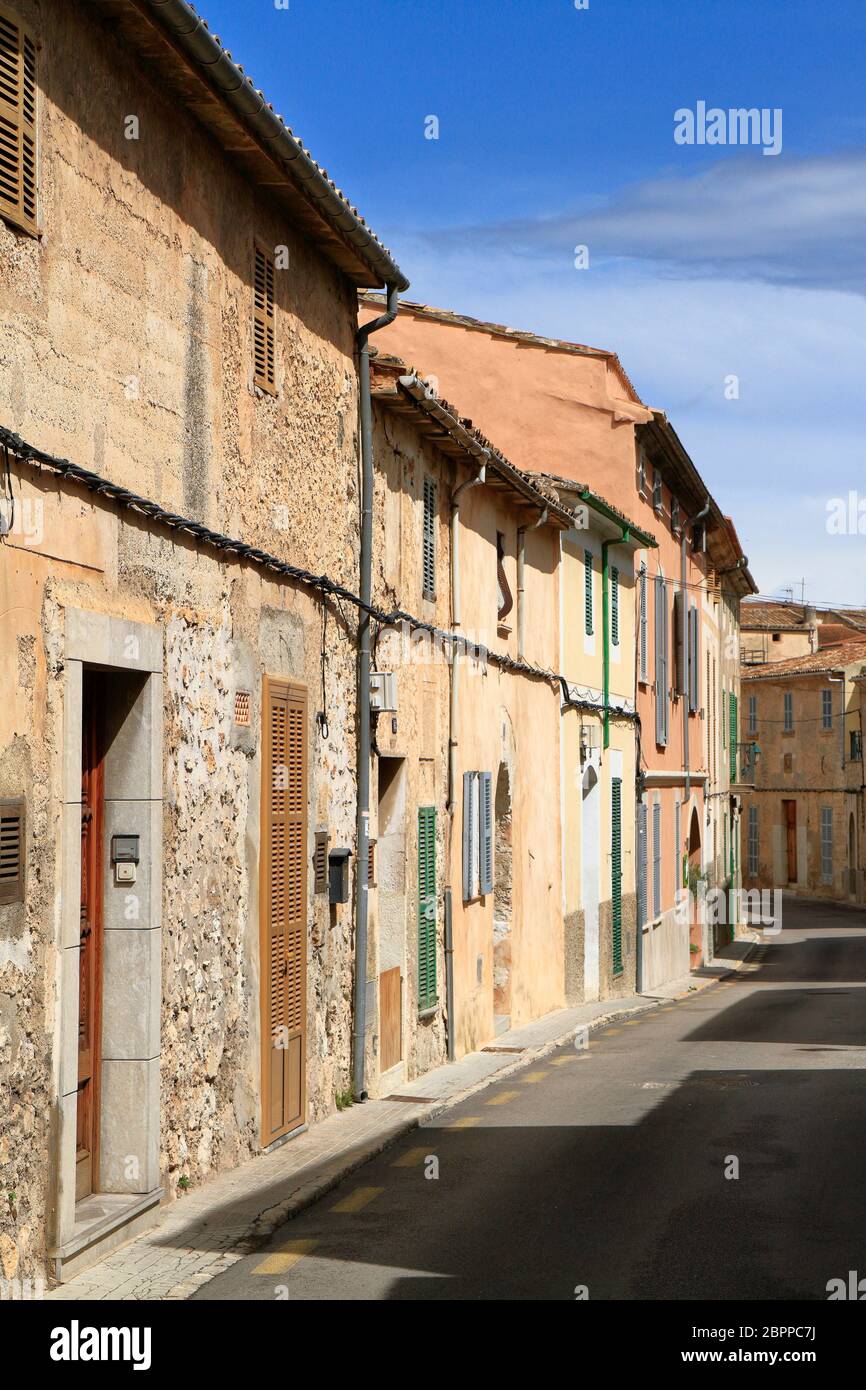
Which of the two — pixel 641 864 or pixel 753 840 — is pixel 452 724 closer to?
pixel 641 864

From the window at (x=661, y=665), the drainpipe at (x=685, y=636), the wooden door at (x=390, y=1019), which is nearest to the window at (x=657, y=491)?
the window at (x=661, y=665)

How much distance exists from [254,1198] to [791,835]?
178 feet

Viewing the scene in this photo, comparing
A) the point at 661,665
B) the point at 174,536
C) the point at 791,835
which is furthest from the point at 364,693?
the point at 791,835

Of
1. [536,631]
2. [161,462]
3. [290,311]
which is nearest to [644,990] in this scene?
[536,631]

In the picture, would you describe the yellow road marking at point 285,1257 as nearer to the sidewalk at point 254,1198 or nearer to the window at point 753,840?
the sidewalk at point 254,1198

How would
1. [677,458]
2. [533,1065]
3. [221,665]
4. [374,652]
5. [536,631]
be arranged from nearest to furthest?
[221,665]
[374,652]
[533,1065]
[536,631]
[677,458]

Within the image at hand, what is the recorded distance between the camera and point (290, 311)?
10945 millimetres

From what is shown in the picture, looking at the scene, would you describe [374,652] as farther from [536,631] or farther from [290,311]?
[536,631]

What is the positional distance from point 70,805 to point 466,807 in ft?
30.1

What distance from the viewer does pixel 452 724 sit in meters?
15.6

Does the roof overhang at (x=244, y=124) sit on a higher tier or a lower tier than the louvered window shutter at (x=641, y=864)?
higher

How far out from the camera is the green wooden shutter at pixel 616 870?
24484mm

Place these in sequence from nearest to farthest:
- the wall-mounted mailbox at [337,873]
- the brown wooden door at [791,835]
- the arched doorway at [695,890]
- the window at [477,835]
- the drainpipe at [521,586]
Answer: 1. the wall-mounted mailbox at [337,873]
2. the window at [477,835]
3. the drainpipe at [521,586]
4. the arched doorway at [695,890]
5. the brown wooden door at [791,835]

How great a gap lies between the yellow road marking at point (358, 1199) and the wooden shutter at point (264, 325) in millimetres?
4816
